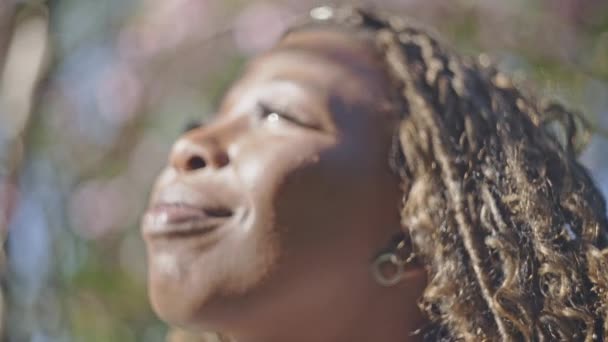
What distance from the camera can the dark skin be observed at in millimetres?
1855

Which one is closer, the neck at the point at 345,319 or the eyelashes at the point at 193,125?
the neck at the point at 345,319

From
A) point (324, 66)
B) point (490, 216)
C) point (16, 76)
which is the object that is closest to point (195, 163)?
point (324, 66)

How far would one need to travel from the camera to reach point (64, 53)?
415 centimetres

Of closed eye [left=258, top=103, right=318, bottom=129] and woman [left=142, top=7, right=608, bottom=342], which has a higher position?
closed eye [left=258, top=103, right=318, bottom=129]

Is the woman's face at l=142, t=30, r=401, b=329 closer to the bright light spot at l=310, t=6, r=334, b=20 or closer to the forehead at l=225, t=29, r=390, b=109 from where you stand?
the forehead at l=225, t=29, r=390, b=109

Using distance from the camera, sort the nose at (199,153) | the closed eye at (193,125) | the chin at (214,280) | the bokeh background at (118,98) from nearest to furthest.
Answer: the chin at (214,280) < the nose at (199,153) < the closed eye at (193,125) < the bokeh background at (118,98)

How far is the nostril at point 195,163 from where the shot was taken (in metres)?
1.96

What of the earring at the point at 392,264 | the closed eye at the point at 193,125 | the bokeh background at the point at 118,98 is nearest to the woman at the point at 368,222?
the earring at the point at 392,264

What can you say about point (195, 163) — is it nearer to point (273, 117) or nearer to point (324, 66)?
point (273, 117)

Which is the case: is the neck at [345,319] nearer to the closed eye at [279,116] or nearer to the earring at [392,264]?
the earring at [392,264]

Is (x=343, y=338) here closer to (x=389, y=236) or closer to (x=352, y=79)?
(x=389, y=236)

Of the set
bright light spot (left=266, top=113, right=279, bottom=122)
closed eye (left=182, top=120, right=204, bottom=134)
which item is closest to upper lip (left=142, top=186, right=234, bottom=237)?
bright light spot (left=266, top=113, right=279, bottom=122)

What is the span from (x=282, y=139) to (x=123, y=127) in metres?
2.84

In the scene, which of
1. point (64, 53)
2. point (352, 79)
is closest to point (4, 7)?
point (64, 53)
